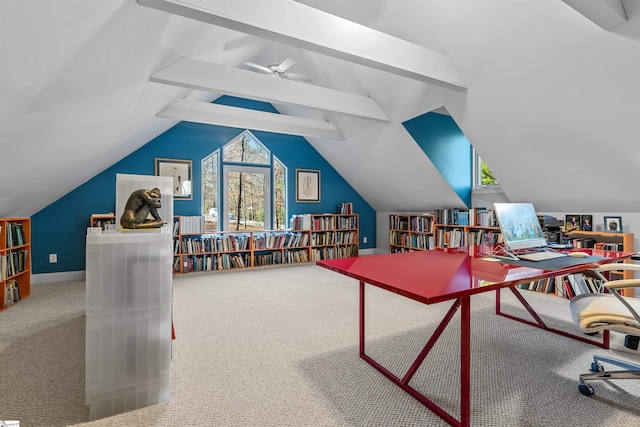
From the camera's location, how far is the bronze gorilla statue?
6.18 feet

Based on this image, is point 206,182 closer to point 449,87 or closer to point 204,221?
point 204,221

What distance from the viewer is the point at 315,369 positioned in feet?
6.84

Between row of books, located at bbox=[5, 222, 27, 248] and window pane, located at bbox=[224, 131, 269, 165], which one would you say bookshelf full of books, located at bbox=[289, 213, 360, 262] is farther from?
row of books, located at bbox=[5, 222, 27, 248]

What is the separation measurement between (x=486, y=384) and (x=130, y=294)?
210 centimetres

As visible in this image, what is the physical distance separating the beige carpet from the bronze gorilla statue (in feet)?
3.25

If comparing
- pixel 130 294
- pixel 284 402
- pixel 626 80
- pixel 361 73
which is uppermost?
pixel 361 73

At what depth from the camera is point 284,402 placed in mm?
1731

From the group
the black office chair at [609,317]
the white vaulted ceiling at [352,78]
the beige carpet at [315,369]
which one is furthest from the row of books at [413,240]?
the black office chair at [609,317]

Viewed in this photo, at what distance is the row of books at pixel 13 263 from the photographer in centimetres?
329

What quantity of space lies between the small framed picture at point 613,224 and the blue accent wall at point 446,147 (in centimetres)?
180

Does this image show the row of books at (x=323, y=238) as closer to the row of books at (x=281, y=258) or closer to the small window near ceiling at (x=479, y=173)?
the row of books at (x=281, y=258)

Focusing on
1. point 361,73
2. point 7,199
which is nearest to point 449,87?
point 361,73

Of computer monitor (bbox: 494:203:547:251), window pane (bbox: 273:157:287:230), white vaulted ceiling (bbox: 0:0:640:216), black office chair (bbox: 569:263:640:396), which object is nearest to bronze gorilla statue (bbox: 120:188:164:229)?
white vaulted ceiling (bbox: 0:0:640:216)

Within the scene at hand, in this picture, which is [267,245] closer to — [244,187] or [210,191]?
[244,187]
